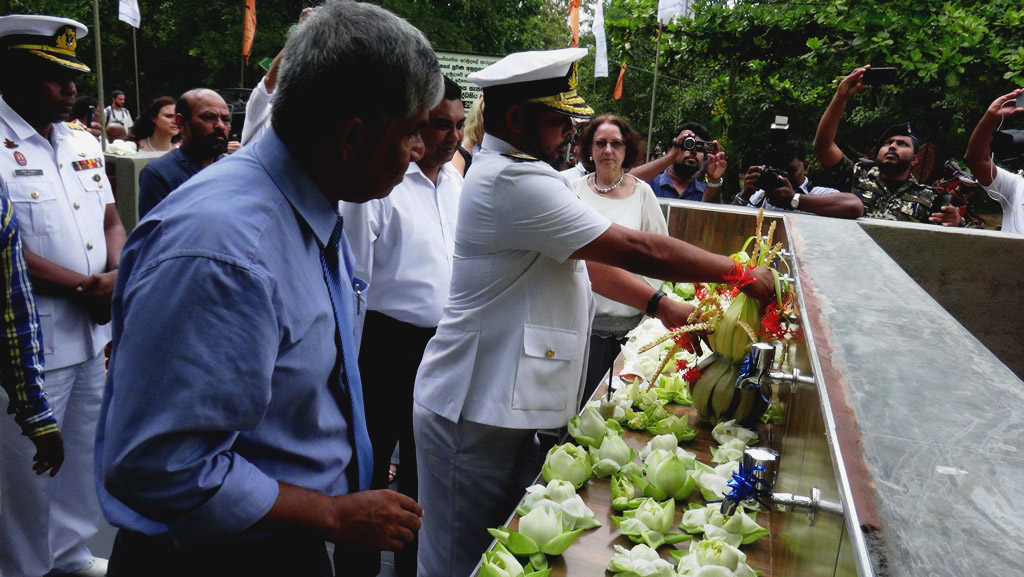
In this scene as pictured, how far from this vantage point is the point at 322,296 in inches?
52.5

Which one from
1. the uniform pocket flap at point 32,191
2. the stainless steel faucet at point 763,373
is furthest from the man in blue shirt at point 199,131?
the stainless steel faucet at point 763,373

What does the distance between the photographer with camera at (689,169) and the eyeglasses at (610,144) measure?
114cm

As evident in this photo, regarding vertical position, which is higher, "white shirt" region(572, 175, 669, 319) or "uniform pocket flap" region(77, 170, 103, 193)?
"uniform pocket flap" region(77, 170, 103, 193)

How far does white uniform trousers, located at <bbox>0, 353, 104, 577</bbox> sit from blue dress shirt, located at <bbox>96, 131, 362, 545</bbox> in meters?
1.94

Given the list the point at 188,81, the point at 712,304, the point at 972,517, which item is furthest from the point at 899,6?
the point at 188,81

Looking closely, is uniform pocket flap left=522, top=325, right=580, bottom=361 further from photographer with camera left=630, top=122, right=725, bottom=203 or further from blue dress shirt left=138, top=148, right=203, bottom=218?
photographer with camera left=630, top=122, right=725, bottom=203

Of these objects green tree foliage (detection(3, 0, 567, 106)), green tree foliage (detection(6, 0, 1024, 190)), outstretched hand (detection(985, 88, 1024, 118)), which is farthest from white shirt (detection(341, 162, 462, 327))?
green tree foliage (detection(3, 0, 567, 106))

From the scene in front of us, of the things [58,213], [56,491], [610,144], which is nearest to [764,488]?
[58,213]

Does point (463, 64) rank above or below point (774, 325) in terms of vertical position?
above

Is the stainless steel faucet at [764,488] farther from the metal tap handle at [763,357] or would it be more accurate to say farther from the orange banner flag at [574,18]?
the orange banner flag at [574,18]

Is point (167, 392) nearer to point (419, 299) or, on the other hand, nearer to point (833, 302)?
point (833, 302)

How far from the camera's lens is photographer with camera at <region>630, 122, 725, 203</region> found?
227 inches

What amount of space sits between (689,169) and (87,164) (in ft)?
14.0

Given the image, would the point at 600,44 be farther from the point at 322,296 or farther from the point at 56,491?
the point at 322,296
